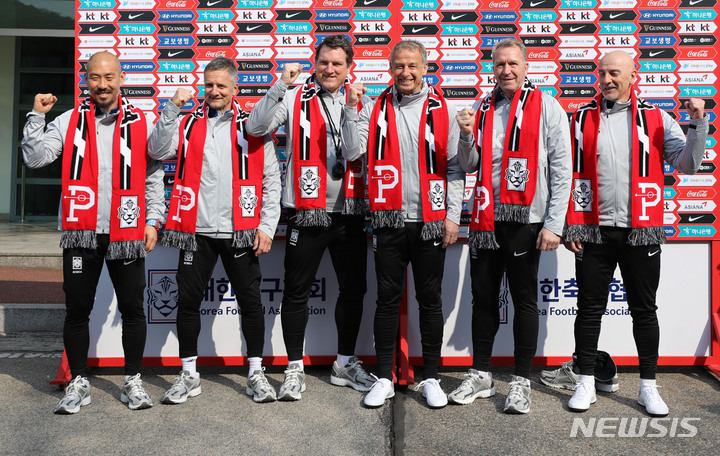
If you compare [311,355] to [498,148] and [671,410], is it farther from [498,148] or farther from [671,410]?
[671,410]

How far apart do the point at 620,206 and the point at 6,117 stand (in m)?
11.0

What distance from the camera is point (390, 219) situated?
3770 millimetres

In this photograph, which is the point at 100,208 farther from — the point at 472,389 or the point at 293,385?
the point at 472,389

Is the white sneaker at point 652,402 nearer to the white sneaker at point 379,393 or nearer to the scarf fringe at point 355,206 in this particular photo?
the white sneaker at point 379,393

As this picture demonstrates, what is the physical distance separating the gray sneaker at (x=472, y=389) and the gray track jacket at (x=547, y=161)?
1.00 m

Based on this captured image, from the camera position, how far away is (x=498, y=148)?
3.81 metres

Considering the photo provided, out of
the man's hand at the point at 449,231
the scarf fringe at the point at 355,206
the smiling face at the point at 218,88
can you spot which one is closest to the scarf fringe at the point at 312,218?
the scarf fringe at the point at 355,206

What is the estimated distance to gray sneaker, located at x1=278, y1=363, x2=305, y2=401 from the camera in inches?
153

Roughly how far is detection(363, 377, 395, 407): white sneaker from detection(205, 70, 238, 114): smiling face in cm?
190

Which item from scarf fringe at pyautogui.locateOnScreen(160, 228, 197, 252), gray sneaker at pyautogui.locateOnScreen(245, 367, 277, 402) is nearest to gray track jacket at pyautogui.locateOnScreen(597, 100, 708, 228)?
gray sneaker at pyautogui.locateOnScreen(245, 367, 277, 402)

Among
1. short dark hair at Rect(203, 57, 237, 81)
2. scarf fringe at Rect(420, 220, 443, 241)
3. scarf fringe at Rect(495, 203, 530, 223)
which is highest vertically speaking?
short dark hair at Rect(203, 57, 237, 81)

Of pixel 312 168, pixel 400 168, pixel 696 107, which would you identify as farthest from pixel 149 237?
pixel 696 107

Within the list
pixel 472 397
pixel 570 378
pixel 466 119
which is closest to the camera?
pixel 466 119

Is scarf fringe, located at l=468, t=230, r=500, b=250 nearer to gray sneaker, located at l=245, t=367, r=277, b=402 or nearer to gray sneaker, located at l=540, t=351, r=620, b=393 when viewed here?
gray sneaker, located at l=540, t=351, r=620, b=393
